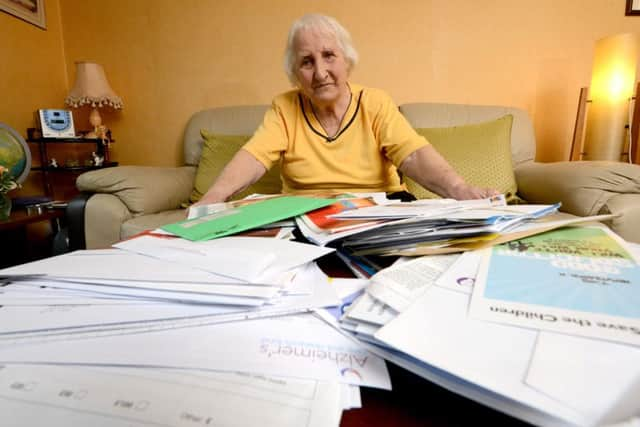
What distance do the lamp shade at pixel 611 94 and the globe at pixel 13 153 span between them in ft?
9.10

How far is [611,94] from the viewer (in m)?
1.42

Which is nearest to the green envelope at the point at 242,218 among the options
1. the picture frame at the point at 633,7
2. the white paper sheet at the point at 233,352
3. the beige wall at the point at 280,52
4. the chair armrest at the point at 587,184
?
the white paper sheet at the point at 233,352

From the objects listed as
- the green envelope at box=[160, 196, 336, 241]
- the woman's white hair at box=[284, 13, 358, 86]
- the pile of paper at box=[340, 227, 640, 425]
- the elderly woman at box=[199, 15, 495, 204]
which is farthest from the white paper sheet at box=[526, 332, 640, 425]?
the woman's white hair at box=[284, 13, 358, 86]

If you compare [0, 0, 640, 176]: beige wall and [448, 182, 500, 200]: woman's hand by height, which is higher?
[0, 0, 640, 176]: beige wall

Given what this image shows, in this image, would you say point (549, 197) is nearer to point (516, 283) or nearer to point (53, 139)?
point (516, 283)

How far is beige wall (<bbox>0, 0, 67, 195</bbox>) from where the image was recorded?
5.43ft

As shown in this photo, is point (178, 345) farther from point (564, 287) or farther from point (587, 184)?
point (587, 184)

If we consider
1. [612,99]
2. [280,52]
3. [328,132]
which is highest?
[280,52]

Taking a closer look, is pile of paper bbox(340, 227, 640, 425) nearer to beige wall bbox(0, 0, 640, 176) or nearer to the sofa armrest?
the sofa armrest

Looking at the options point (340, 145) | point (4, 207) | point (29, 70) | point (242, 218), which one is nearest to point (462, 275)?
point (242, 218)

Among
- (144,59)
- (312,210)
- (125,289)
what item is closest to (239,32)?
(144,59)

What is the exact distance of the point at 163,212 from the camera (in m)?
1.33

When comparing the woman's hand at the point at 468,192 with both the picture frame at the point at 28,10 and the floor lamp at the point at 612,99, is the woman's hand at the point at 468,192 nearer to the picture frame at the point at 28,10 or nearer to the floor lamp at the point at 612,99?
the floor lamp at the point at 612,99

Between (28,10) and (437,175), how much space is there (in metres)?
2.43
